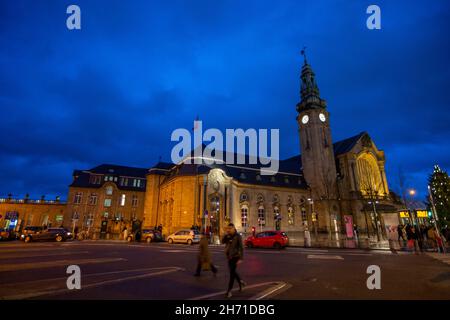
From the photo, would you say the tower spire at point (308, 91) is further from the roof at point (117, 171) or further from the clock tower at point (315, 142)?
the roof at point (117, 171)

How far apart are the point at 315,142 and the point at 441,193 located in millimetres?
22723

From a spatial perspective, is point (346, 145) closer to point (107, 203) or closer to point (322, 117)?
point (322, 117)

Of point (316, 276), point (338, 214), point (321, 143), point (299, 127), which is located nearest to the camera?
point (316, 276)

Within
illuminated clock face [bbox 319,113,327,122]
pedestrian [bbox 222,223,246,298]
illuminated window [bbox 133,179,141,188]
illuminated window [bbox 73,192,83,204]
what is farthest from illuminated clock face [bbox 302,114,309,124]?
pedestrian [bbox 222,223,246,298]

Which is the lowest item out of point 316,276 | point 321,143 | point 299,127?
point 316,276

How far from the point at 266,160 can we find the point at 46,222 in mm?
52165

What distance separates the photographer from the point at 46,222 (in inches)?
2127

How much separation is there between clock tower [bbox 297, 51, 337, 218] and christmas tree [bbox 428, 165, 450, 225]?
16292 millimetres

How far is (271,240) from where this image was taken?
2245 cm

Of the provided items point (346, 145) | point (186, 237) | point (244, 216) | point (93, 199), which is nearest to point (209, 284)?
point (186, 237)

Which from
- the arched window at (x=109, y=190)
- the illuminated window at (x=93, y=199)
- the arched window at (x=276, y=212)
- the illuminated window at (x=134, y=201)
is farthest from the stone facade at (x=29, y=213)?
the arched window at (x=276, y=212)
